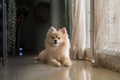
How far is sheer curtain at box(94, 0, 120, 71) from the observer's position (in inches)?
87.4

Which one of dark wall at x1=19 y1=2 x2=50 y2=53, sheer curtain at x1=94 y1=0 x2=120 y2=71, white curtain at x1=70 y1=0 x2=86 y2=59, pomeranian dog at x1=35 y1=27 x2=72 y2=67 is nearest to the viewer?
sheer curtain at x1=94 y1=0 x2=120 y2=71

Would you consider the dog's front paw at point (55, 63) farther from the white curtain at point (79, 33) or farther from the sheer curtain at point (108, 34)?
the white curtain at point (79, 33)

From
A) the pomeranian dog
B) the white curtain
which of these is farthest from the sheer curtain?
the white curtain

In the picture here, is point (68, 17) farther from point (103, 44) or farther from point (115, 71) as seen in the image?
point (115, 71)

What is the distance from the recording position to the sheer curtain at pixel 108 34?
2.22 m

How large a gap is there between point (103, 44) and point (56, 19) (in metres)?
1.72

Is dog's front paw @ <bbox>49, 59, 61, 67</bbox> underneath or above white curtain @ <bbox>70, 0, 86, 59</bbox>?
underneath

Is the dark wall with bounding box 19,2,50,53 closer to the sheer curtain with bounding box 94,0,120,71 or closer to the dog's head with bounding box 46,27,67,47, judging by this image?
the dog's head with bounding box 46,27,67,47

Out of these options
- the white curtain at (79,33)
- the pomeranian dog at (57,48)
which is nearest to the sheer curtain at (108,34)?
the pomeranian dog at (57,48)

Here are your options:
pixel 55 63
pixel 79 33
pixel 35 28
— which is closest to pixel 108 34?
pixel 55 63

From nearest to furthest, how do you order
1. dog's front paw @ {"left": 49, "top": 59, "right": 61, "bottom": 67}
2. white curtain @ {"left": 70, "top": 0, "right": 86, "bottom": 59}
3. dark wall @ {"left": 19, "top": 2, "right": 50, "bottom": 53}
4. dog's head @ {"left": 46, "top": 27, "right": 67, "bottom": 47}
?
dog's front paw @ {"left": 49, "top": 59, "right": 61, "bottom": 67} < dog's head @ {"left": 46, "top": 27, "right": 67, "bottom": 47} < white curtain @ {"left": 70, "top": 0, "right": 86, "bottom": 59} < dark wall @ {"left": 19, "top": 2, "right": 50, "bottom": 53}

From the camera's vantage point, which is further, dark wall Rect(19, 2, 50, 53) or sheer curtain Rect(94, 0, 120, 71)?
dark wall Rect(19, 2, 50, 53)

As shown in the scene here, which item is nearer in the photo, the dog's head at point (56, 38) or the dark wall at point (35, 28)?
the dog's head at point (56, 38)

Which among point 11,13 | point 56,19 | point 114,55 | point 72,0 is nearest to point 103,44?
point 114,55
